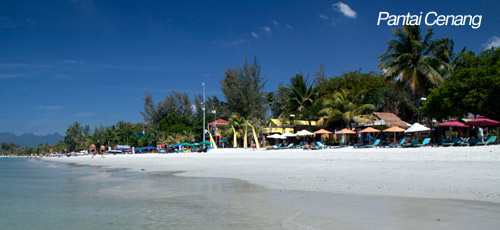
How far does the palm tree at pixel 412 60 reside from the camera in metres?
28.4

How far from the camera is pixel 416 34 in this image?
96.9 ft

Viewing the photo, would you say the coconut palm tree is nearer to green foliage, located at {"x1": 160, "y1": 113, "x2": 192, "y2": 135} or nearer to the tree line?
the tree line

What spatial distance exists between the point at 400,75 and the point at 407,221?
91.2 feet

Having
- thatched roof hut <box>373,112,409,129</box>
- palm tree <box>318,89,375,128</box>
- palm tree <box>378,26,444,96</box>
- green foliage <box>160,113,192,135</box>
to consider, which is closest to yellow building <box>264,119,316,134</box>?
thatched roof hut <box>373,112,409,129</box>

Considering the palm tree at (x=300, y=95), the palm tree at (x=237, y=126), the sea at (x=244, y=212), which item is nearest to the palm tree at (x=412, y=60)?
the palm tree at (x=300, y=95)

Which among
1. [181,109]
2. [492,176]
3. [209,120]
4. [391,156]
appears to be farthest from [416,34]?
[181,109]

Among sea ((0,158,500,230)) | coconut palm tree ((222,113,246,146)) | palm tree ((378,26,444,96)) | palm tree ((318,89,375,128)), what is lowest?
sea ((0,158,500,230))

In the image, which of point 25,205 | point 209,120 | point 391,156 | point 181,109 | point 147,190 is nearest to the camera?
point 25,205

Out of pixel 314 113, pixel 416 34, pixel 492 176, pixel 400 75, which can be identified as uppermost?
A: pixel 416 34

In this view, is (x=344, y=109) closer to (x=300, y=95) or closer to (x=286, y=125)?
(x=300, y=95)

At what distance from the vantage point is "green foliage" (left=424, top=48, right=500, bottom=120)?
20.5 metres

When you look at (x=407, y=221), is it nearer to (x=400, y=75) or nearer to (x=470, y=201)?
(x=470, y=201)

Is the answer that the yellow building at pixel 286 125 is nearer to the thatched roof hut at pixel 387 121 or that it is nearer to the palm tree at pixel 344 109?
the thatched roof hut at pixel 387 121

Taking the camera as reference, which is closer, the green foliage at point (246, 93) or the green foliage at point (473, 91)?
the green foliage at point (473, 91)
